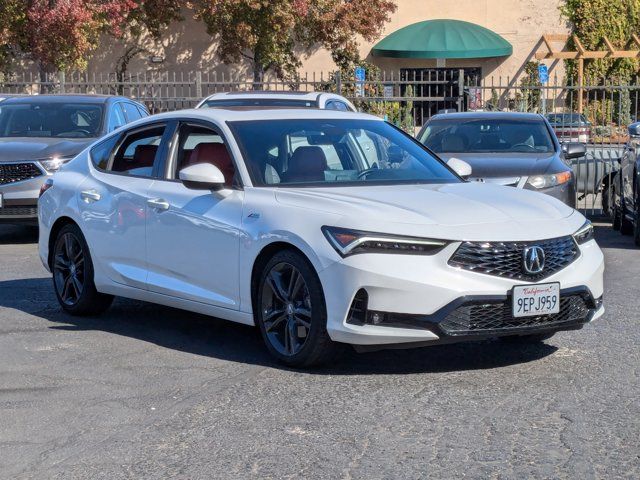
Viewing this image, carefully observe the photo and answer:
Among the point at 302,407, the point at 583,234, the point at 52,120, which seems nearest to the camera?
the point at 302,407

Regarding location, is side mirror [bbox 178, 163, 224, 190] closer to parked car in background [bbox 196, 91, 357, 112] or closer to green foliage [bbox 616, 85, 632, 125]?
parked car in background [bbox 196, 91, 357, 112]

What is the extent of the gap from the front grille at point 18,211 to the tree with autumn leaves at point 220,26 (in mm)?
19314

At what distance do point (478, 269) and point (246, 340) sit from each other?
211 centimetres

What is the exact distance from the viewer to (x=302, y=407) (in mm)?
6395

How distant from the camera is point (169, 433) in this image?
19.5 ft

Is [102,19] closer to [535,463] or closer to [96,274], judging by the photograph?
[96,274]

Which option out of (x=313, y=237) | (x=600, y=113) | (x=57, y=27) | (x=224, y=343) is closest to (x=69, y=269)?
(x=224, y=343)

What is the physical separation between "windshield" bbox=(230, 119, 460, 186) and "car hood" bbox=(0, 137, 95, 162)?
6530mm

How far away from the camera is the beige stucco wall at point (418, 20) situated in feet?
133

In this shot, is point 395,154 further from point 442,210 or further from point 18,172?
point 18,172

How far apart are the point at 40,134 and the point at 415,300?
32.0 feet

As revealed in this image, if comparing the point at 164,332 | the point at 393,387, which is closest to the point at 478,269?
the point at 393,387

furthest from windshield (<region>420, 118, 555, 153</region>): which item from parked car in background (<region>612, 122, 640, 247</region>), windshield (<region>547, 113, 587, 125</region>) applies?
windshield (<region>547, 113, 587, 125</region>)

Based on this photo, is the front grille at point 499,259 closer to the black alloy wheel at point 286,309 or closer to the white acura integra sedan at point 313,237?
the white acura integra sedan at point 313,237
